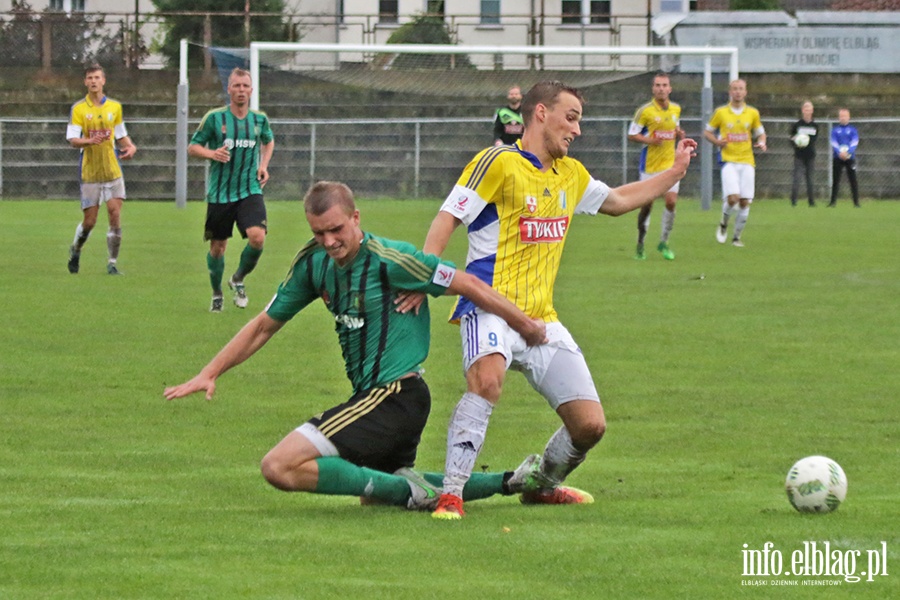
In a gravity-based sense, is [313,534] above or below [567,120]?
below

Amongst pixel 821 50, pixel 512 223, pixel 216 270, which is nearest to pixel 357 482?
pixel 512 223

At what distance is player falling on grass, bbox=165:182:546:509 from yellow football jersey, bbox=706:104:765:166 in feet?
51.2

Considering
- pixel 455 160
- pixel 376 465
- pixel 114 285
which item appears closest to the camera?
pixel 376 465

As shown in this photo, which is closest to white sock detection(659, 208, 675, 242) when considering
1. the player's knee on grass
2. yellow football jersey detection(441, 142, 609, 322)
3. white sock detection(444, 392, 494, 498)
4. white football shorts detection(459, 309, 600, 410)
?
yellow football jersey detection(441, 142, 609, 322)

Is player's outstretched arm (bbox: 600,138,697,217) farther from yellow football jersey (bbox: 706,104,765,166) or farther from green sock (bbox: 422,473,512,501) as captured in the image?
yellow football jersey (bbox: 706,104,765,166)

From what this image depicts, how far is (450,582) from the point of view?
5.18 meters

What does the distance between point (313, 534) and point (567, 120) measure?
2079 millimetres

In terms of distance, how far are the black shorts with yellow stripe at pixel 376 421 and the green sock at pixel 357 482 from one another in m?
0.08

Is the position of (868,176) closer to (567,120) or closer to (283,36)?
(283,36)

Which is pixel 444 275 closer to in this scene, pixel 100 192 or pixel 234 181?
pixel 234 181

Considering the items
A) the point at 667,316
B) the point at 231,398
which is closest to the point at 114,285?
the point at 667,316

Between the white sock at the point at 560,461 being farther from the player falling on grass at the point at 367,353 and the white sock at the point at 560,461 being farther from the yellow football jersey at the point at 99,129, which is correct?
the yellow football jersey at the point at 99,129

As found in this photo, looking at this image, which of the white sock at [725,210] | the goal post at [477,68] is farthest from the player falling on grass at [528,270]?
the goal post at [477,68]

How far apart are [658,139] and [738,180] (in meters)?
1.91
